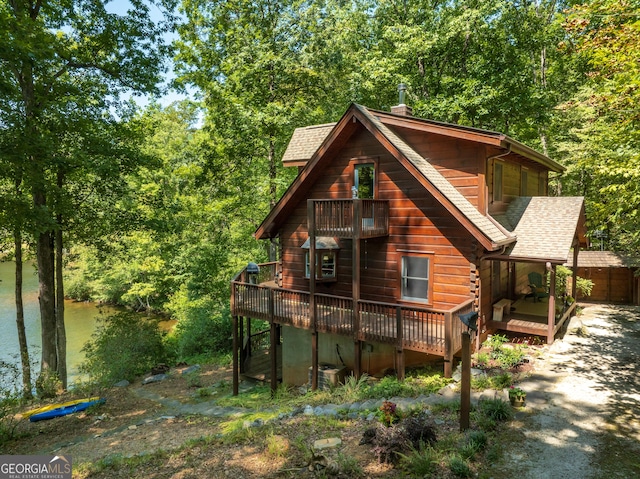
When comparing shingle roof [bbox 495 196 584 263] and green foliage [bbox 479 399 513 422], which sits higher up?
shingle roof [bbox 495 196 584 263]

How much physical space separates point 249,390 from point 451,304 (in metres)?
8.07

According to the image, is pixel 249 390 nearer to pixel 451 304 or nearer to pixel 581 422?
pixel 451 304

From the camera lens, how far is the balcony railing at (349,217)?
11.3m

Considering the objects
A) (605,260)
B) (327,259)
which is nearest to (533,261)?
(327,259)

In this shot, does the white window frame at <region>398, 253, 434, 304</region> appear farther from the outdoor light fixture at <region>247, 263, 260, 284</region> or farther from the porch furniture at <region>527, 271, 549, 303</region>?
the porch furniture at <region>527, 271, 549, 303</region>

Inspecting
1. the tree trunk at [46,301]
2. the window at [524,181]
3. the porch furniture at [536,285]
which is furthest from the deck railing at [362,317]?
the window at [524,181]

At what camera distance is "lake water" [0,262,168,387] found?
75.3ft

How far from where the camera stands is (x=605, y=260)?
19.6 m

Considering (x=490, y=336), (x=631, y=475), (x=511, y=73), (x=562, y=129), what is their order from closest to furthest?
(x=631, y=475) < (x=490, y=336) < (x=511, y=73) < (x=562, y=129)

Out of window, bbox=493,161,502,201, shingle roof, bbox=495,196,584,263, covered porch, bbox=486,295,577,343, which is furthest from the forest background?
covered porch, bbox=486,295,577,343

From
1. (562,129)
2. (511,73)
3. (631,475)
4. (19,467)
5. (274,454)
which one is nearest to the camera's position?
(631,475)

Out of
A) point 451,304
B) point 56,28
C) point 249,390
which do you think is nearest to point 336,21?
point 56,28

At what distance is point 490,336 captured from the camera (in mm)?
12250

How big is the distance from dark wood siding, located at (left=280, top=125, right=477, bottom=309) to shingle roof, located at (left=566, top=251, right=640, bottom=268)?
432 inches
